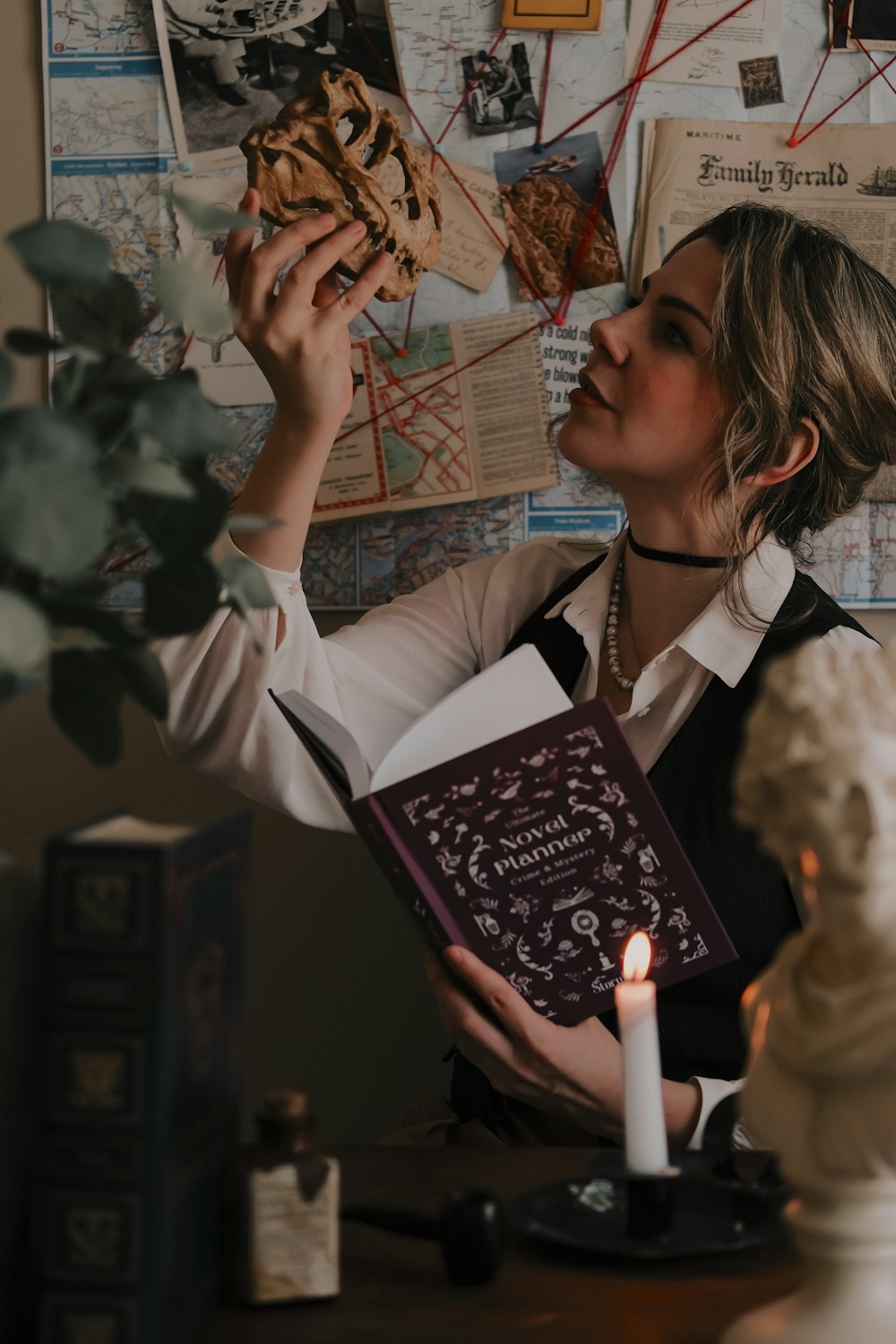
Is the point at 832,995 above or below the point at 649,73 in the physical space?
below

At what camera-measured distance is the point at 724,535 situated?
139 cm

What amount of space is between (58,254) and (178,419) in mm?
78

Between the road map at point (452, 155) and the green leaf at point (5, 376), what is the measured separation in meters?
1.05

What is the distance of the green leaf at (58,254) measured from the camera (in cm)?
53

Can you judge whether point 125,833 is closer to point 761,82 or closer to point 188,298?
point 188,298

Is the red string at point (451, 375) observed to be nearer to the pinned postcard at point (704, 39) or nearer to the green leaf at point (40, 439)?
the pinned postcard at point (704, 39)

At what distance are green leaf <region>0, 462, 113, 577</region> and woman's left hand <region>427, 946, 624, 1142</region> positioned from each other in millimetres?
546

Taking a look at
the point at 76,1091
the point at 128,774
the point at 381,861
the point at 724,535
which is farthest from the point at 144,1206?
the point at 128,774

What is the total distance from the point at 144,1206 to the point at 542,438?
1.15m

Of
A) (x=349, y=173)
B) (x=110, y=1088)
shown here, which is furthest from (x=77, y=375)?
(x=349, y=173)

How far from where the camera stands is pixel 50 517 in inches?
19.3

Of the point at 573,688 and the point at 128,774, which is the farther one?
the point at 128,774

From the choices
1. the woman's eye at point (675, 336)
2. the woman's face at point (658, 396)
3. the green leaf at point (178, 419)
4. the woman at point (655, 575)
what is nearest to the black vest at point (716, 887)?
the woman at point (655, 575)

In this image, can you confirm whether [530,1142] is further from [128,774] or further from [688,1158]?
[128,774]
